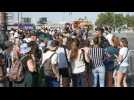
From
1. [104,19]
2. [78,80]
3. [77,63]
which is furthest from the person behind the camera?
[77,63]

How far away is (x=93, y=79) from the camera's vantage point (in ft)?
138

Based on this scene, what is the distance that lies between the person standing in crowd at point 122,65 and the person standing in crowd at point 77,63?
52 centimetres

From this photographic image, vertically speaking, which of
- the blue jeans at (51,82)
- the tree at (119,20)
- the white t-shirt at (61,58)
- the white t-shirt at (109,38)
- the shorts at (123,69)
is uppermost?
the tree at (119,20)

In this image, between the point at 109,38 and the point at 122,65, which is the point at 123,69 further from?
the point at 109,38

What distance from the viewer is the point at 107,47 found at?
4212 centimetres

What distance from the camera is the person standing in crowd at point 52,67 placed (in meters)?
42.1

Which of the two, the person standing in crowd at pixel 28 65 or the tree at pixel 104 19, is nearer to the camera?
the tree at pixel 104 19

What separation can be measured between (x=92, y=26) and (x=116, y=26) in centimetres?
37

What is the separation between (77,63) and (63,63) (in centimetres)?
24

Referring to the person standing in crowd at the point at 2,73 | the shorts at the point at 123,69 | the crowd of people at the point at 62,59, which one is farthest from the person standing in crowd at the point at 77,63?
the person standing in crowd at the point at 2,73

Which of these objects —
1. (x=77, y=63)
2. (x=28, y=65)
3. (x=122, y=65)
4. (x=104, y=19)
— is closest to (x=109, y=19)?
(x=104, y=19)

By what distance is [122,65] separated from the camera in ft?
138

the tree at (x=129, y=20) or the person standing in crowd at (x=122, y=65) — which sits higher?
the tree at (x=129, y=20)

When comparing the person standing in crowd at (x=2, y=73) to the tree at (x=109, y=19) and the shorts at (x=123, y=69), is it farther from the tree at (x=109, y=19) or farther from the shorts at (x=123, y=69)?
the shorts at (x=123, y=69)
